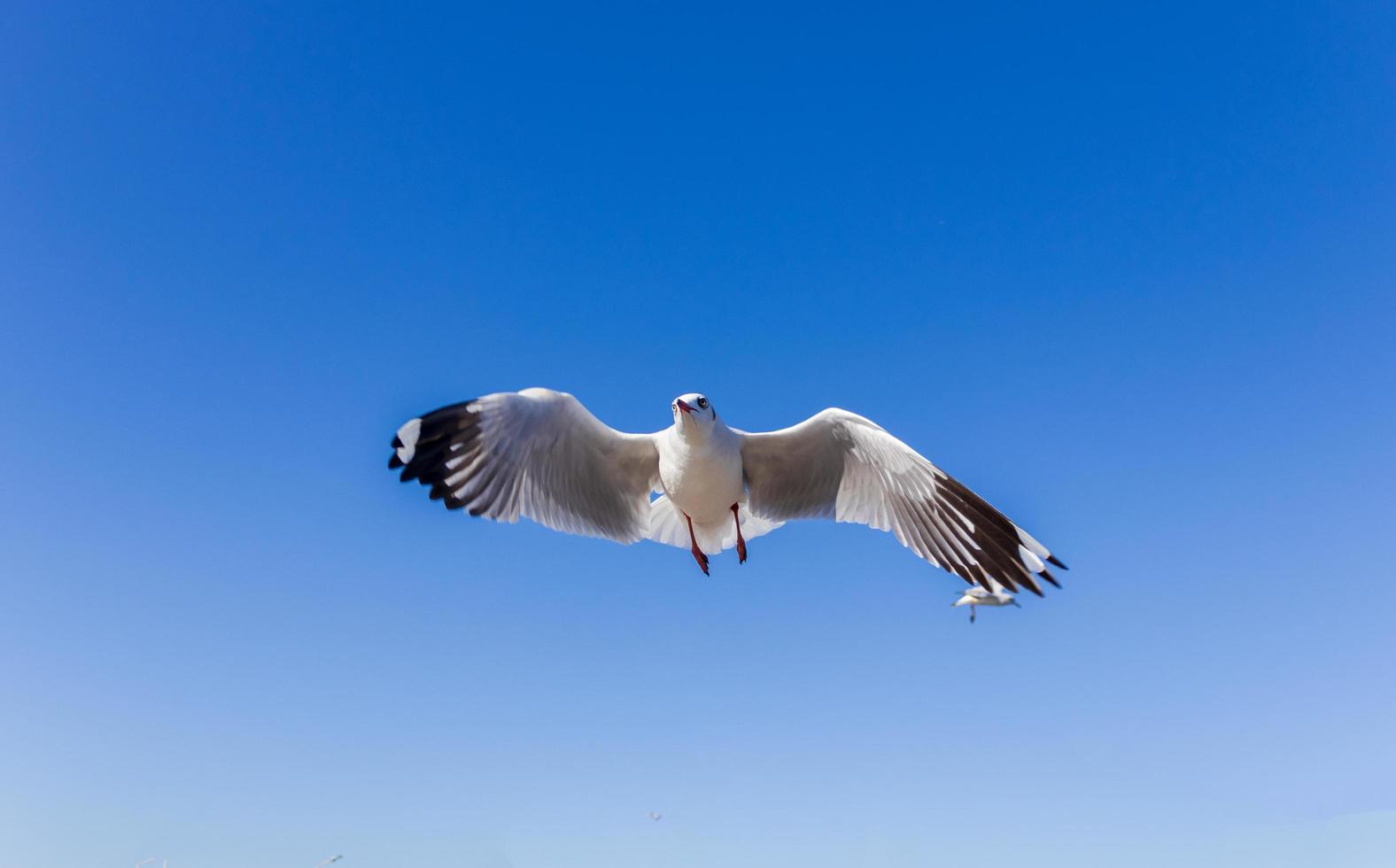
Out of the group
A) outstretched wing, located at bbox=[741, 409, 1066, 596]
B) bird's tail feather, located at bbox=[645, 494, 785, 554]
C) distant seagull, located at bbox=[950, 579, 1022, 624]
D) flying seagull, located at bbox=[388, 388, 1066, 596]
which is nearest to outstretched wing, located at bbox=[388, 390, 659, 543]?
flying seagull, located at bbox=[388, 388, 1066, 596]

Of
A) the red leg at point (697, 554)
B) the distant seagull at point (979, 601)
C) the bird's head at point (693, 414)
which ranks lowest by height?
the red leg at point (697, 554)

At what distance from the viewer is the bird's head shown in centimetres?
702

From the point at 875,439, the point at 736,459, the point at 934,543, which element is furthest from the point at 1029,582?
the point at 736,459

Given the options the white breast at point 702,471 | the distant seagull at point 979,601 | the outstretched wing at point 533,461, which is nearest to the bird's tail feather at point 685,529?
the outstretched wing at point 533,461

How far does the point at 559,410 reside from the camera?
7320 mm

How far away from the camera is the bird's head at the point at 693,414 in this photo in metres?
7.02

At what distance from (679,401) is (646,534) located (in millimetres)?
1503

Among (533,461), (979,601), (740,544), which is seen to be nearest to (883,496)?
(740,544)

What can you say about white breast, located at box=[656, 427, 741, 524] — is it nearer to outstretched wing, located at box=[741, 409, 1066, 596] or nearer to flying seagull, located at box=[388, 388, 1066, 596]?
flying seagull, located at box=[388, 388, 1066, 596]

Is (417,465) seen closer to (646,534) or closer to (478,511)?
(478,511)

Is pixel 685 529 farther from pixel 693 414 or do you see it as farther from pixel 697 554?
pixel 693 414

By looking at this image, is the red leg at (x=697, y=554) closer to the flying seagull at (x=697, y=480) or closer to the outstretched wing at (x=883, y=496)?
the flying seagull at (x=697, y=480)

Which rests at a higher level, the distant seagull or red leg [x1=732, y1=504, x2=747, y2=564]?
the distant seagull

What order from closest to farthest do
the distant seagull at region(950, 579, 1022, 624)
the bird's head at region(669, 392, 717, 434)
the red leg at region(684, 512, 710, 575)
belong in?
the bird's head at region(669, 392, 717, 434) → the red leg at region(684, 512, 710, 575) → the distant seagull at region(950, 579, 1022, 624)
